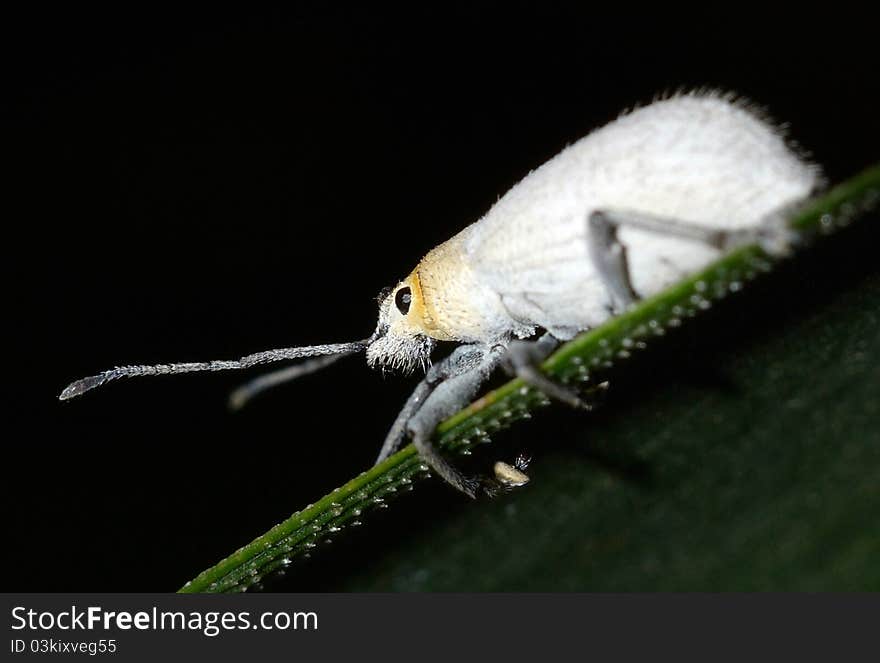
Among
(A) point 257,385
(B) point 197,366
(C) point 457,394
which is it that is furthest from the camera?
(B) point 197,366

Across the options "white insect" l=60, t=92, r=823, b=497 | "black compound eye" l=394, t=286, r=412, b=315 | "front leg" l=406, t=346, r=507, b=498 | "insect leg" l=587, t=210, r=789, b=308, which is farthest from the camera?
"black compound eye" l=394, t=286, r=412, b=315

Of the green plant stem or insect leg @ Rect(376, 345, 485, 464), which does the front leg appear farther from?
the green plant stem

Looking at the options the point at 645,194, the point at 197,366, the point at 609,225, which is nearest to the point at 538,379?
the point at 609,225

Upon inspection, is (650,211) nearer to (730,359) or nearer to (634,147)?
(634,147)

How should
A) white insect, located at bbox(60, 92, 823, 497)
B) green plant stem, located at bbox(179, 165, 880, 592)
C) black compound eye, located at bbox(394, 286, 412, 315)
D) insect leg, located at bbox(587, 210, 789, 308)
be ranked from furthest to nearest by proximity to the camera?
black compound eye, located at bbox(394, 286, 412, 315) → white insect, located at bbox(60, 92, 823, 497) → insect leg, located at bbox(587, 210, 789, 308) → green plant stem, located at bbox(179, 165, 880, 592)

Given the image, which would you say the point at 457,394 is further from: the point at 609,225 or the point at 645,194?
the point at 645,194

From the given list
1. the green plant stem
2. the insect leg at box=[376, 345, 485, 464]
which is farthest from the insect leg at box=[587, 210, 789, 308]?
the insect leg at box=[376, 345, 485, 464]
